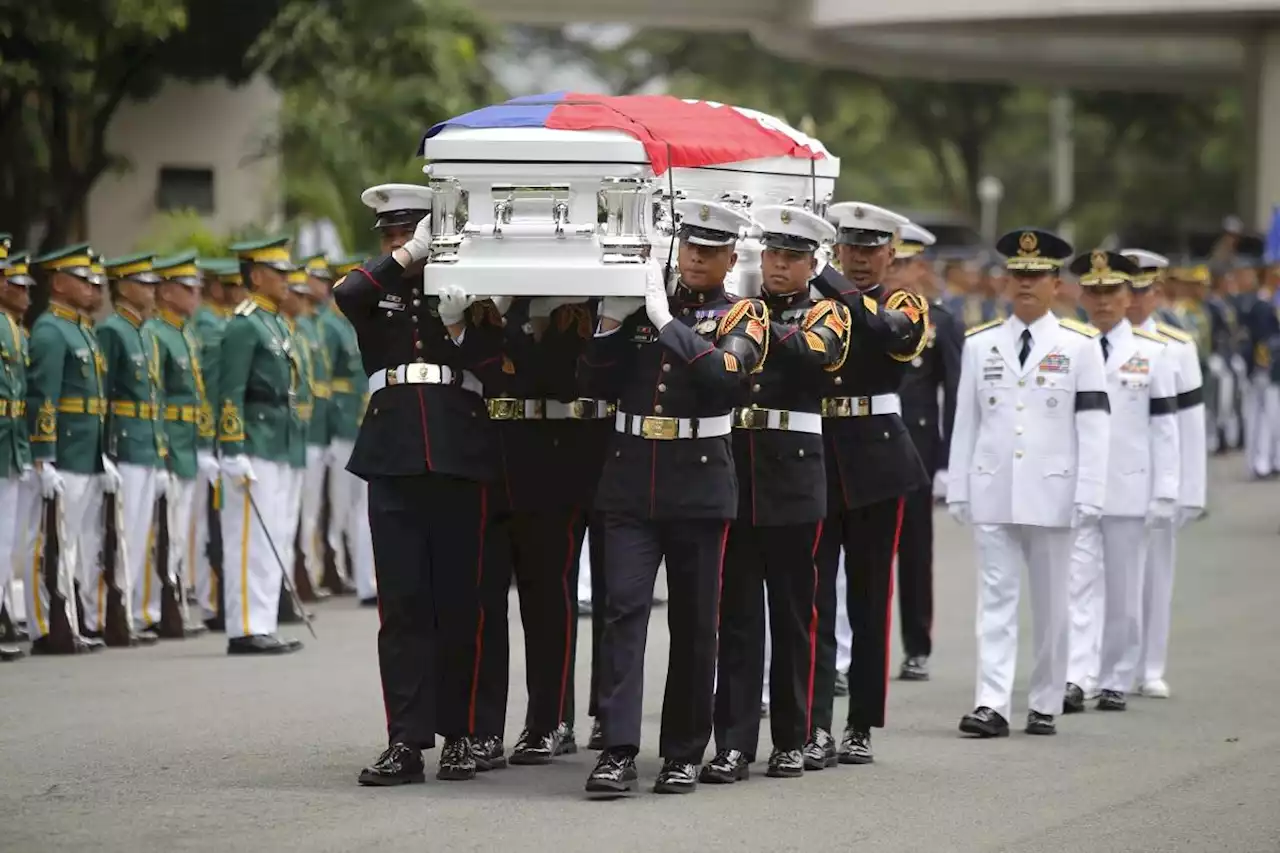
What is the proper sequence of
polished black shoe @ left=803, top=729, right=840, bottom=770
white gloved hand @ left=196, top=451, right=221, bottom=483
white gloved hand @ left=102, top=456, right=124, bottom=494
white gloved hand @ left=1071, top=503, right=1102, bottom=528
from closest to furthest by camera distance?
polished black shoe @ left=803, top=729, right=840, bottom=770
white gloved hand @ left=1071, top=503, right=1102, bottom=528
white gloved hand @ left=102, top=456, right=124, bottom=494
white gloved hand @ left=196, top=451, right=221, bottom=483

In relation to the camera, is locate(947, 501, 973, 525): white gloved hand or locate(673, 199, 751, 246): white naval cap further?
locate(947, 501, 973, 525): white gloved hand

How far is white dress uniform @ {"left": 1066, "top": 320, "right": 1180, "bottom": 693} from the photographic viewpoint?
Result: 12.4m

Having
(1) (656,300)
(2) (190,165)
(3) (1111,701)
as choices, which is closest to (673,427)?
(1) (656,300)

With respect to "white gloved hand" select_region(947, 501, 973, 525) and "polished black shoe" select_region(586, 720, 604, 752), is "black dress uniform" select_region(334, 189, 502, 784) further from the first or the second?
"white gloved hand" select_region(947, 501, 973, 525)

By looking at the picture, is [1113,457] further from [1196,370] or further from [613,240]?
[613,240]

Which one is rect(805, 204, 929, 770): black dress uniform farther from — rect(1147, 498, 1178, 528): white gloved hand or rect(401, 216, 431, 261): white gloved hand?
rect(1147, 498, 1178, 528): white gloved hand

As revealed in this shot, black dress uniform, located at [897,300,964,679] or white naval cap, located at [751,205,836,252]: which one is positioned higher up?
white naval cap, located at [751,205,836,252]

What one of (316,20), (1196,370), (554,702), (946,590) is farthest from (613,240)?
(316,20)

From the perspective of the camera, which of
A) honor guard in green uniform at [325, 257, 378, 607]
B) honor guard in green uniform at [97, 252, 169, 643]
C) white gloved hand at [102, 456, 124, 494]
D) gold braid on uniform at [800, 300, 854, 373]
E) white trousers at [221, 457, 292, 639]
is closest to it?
gold braid on uniform at [800, 300, 854, 373]

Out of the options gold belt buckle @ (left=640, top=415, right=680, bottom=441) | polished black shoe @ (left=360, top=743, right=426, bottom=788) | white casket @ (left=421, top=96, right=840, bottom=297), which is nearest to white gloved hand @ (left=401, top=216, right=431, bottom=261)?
white casket @ (left=421, top=96, right=840, bottom=297)

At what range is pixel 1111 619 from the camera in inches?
493

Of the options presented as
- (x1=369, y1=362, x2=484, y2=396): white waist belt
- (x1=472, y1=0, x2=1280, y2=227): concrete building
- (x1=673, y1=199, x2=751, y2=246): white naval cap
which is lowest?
(x1=369, y1=362, x2=484, y2=396): white waist belt

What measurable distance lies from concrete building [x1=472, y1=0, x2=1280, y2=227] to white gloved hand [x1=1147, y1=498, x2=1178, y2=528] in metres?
24.3

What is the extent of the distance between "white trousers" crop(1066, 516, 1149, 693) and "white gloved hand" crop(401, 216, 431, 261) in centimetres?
431
